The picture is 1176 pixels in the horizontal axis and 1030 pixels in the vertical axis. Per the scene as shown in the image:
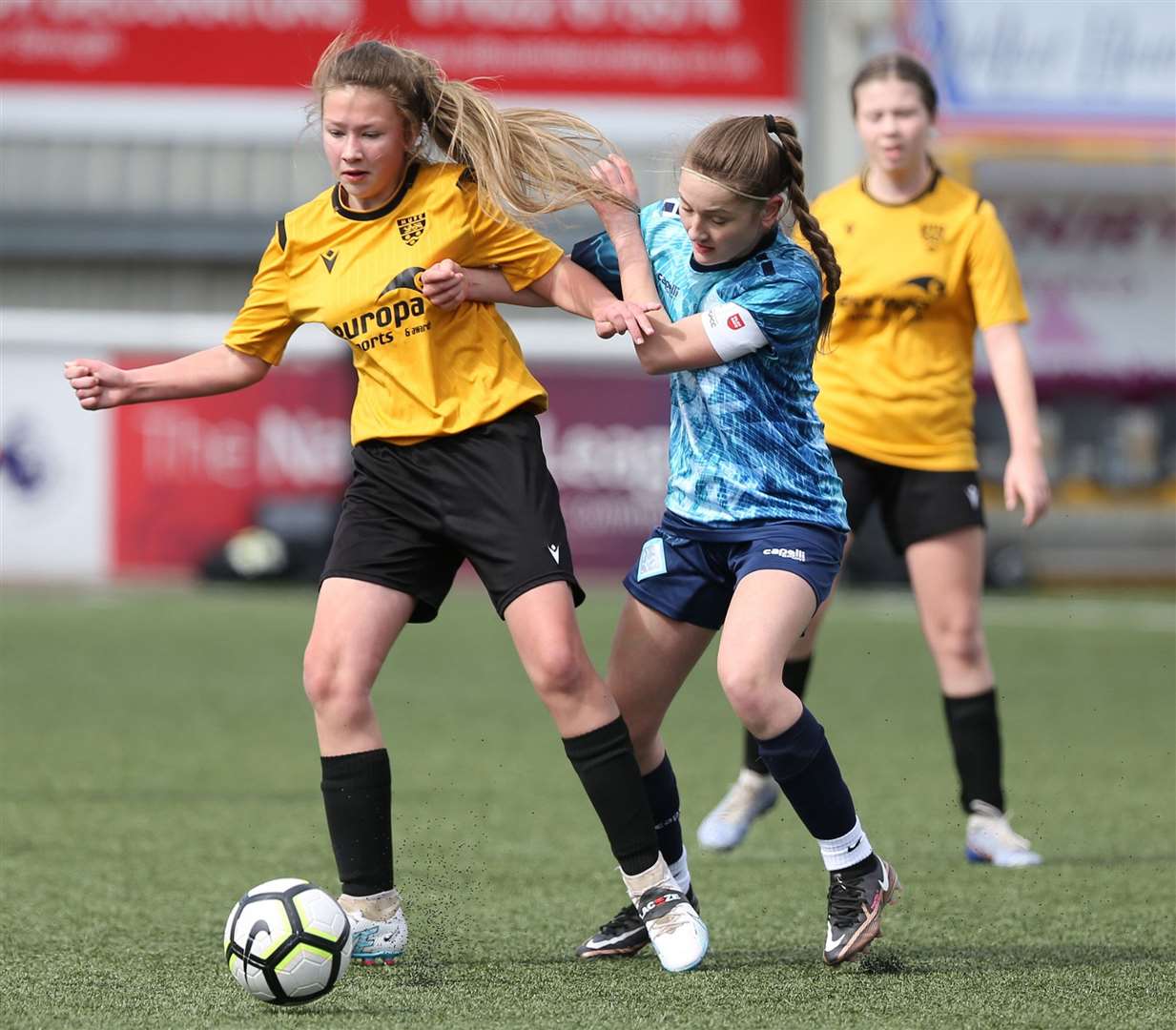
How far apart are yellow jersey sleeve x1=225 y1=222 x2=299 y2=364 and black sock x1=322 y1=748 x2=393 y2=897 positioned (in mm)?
909

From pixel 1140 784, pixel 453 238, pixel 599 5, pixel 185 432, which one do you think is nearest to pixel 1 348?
pixel 185 432

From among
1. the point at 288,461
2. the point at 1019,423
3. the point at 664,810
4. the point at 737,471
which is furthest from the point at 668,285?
the point at 288,461

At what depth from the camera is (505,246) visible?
4094 millimetres

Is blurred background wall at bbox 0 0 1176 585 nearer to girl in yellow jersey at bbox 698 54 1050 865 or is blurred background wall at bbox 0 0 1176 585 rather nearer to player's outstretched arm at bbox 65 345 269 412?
girl in yellow jersey at bbox 698 54 1050 865

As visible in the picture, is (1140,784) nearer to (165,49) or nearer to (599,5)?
(599,5)

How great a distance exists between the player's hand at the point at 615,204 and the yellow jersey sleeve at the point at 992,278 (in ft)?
5.14

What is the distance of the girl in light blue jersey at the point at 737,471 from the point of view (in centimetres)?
391

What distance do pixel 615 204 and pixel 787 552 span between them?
82cm

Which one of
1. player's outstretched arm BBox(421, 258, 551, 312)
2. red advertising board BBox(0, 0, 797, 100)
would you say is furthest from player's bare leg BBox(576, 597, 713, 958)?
red advertising board BBox(0, 0, 797, 100)

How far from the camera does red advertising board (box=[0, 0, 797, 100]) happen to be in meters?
21.2

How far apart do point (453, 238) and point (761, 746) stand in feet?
4.04

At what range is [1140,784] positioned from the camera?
272 inches

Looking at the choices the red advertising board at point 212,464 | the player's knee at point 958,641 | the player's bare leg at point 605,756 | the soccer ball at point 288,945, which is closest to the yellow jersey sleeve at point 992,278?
the player's knee at point 958,641

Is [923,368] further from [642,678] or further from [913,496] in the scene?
[642,678]
